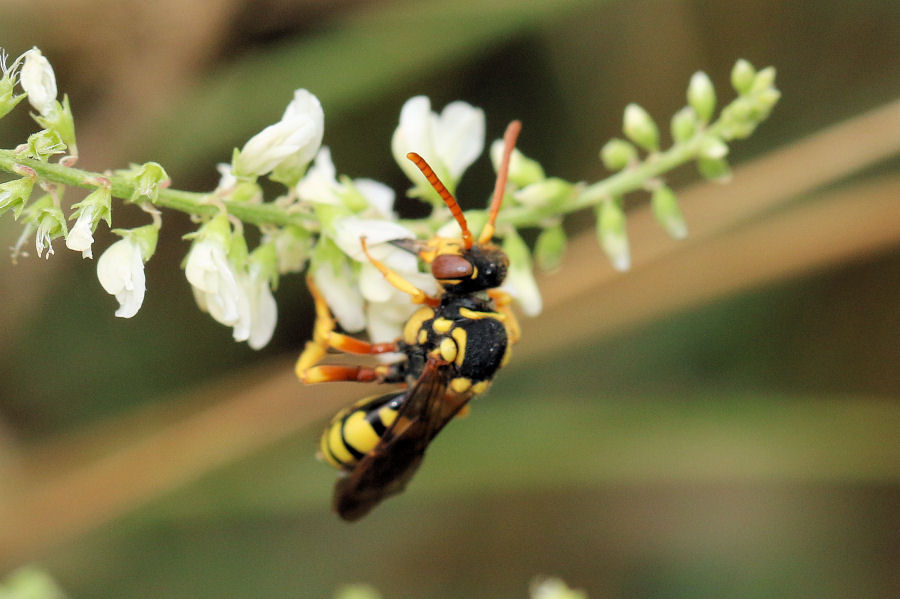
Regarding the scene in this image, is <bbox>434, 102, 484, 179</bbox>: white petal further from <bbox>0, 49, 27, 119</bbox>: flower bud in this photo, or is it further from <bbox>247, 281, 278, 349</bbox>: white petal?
<bbox>0, 49, 27, 119</bbox>: flower bud

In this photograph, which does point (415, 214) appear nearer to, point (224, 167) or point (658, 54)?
point (658, 54)

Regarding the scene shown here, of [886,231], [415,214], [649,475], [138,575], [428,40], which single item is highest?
[428,40]

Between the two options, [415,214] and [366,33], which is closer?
[366,33]

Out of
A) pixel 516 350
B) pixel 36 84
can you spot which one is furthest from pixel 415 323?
pixel 516 350

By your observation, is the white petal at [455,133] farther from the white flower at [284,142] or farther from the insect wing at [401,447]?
the insect wing at [401,447]

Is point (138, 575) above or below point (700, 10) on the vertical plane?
below

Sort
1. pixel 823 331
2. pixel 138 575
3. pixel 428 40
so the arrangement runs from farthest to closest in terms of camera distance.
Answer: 1. pixel 823 331
2. pixel 138 575
3. pixel 428 40

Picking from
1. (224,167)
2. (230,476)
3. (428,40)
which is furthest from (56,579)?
(428,40)
